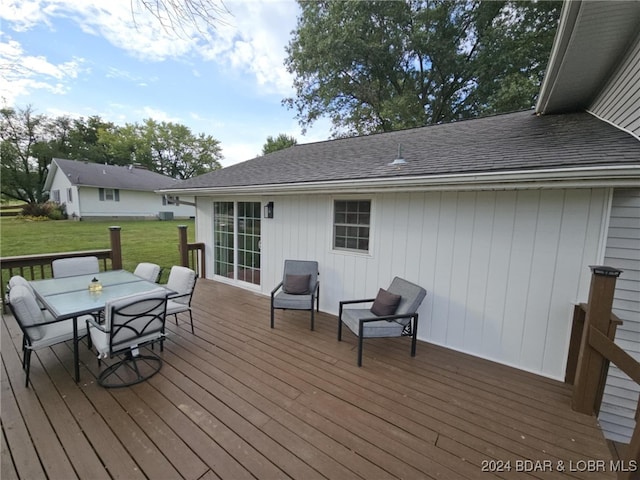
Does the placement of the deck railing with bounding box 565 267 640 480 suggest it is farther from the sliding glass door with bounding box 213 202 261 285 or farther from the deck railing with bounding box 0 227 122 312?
the deck railing with bounding box 0 227 122 312

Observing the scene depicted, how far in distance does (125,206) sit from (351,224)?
69.4 feet

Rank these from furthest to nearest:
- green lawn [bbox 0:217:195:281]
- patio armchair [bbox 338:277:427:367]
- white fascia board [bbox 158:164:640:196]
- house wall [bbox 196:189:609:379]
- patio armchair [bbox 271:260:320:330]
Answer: green lawn [bbox 0:217:195:281] < patio armchair [bbox 271:260:320:330] < patio armchair [bbox 338:277:427:367] < house wall [bbox 196:189:609:379] < white fascia board [bbox 158:164:640:196]

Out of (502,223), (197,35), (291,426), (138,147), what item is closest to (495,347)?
(502,223)

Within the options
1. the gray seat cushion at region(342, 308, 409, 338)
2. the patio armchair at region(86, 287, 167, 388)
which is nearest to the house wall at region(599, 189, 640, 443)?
the gray seat cushion at region(342, 308, 409, 338)

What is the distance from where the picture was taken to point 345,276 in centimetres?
434

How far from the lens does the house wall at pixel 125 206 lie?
17.4 meters

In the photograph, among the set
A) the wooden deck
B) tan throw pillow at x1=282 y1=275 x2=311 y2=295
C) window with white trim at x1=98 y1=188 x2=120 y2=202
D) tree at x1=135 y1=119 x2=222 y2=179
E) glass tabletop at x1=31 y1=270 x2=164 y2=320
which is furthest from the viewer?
tree at x1=135 y1=119 x2=222 y2=179

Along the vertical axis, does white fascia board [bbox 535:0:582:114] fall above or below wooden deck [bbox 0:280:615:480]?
above

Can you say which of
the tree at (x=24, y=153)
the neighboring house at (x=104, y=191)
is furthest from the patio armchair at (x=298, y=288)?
the tree at (x=24, y=153)

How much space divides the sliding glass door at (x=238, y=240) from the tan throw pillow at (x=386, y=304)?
2932 mm

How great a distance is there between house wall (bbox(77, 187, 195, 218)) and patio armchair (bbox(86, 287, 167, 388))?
15.1 meters

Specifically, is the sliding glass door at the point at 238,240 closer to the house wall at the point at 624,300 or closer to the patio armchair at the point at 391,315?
the patio armchair at the point at 391,315

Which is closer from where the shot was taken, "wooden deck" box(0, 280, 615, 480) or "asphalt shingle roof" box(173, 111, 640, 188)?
"wooden deck" box(0, 280, 615, 480)

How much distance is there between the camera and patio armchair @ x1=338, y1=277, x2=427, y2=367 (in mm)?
3059
